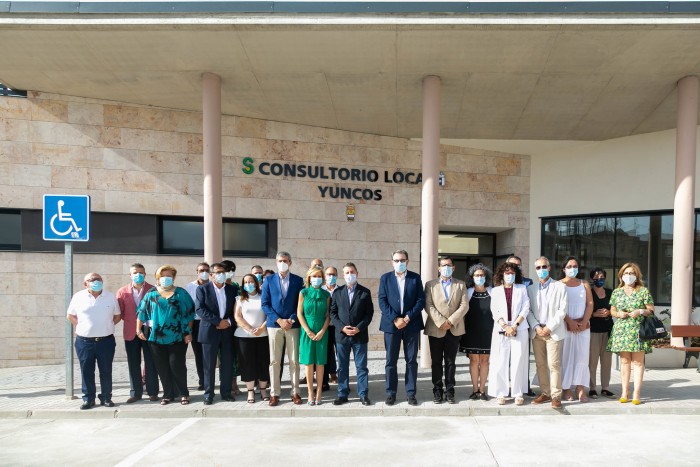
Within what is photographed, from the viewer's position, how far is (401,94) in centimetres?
988

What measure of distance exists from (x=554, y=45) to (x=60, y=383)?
963 centimetres

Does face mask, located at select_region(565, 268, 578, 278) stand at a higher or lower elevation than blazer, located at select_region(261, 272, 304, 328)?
higher

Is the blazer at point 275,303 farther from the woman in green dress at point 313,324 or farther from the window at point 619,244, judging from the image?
the window at point 619,244

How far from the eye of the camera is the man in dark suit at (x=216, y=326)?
264 inches

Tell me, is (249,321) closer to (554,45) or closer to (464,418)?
(464,418)

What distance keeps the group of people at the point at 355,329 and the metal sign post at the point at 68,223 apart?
46 centimetres

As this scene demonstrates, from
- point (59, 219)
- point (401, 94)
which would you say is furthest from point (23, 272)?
point (401, 94)

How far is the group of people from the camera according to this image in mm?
6590

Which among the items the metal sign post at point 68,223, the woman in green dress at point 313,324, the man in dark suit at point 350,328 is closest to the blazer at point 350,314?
the man in dark suit at point 350,328

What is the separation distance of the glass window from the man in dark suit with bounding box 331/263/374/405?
732 cm

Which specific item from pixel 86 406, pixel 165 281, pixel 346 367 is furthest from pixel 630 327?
pixel 86 406

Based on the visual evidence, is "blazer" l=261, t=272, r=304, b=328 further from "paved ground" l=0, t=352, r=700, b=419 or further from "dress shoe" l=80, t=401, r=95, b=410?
"dress shoe" l=80, t=401, r=95, b=410

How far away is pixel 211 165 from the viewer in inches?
364

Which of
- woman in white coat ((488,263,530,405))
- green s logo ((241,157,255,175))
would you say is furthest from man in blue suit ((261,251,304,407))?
green s logo ((241,157,255,175))
